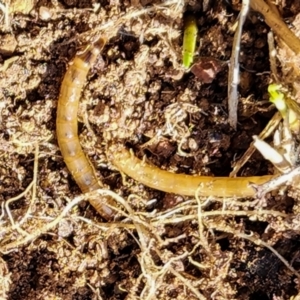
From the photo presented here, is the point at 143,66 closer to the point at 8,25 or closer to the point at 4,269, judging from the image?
the point at 8,25

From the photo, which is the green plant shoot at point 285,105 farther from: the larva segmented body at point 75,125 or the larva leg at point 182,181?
the larva segmented body at point 75,125

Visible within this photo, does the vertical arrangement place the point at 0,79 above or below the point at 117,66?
above

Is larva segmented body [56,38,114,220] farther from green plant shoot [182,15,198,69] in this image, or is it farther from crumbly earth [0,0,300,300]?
green plant shoot [182,15,198,69]

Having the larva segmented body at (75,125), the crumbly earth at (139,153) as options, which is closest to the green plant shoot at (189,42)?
the crumbly earth at (139,153)

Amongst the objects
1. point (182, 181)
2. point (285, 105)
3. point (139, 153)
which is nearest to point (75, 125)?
point (139, 153)

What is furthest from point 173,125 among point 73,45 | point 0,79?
point 0,79

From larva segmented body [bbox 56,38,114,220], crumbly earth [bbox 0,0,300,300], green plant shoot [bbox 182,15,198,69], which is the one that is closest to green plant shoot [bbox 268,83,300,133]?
crumbly earth [bbox 0,0,300,300]

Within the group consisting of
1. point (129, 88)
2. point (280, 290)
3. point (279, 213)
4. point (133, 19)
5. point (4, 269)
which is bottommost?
point (280, 290)
